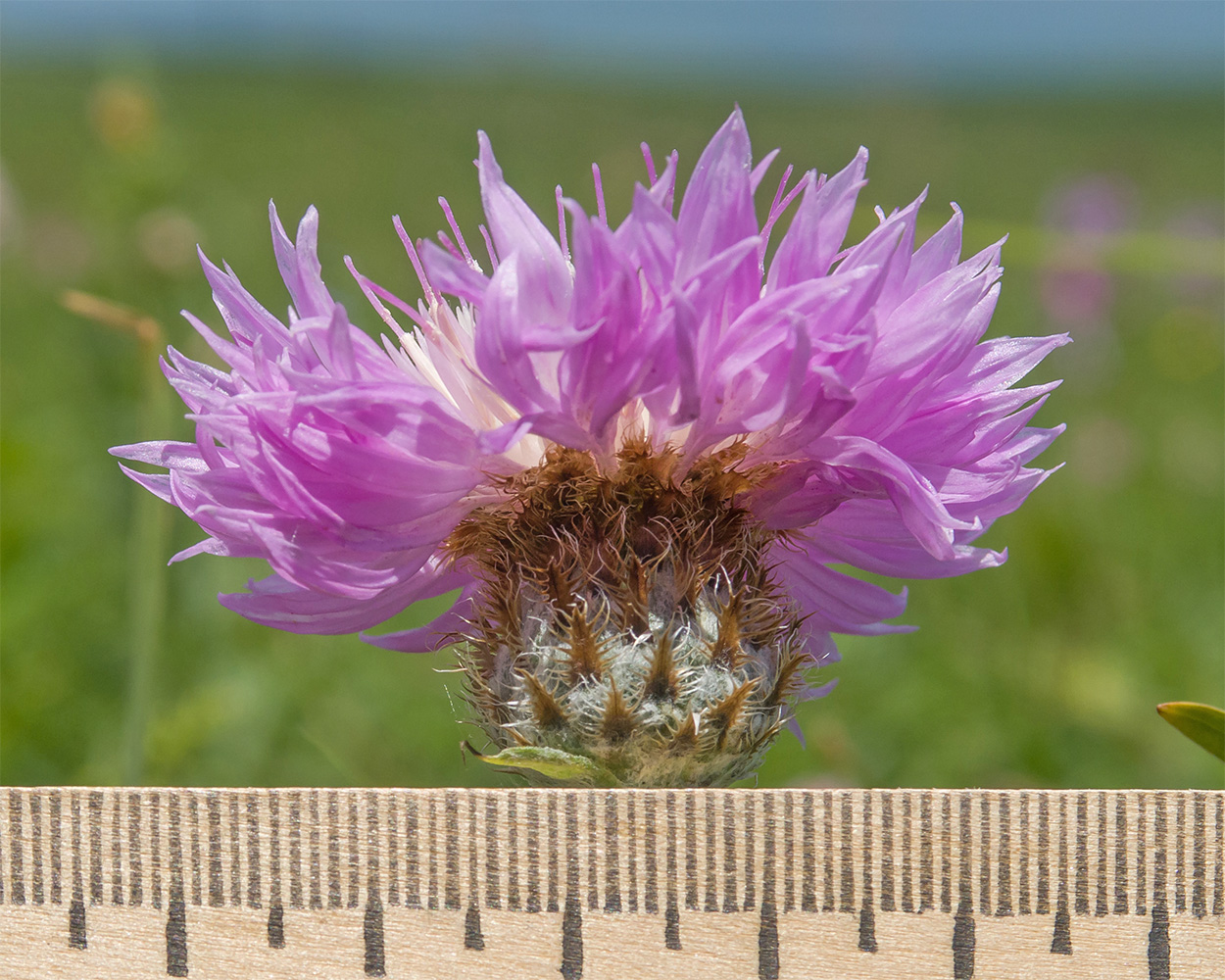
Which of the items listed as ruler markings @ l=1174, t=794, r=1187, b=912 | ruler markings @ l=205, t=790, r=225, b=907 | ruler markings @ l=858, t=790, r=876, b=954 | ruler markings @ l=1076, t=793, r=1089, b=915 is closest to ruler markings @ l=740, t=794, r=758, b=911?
ruler markings @ l=858, t=790, r=876, b=954

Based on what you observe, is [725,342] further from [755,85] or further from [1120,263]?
[755,85]

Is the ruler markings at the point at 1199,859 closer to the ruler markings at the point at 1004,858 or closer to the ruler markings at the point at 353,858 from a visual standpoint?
the ruler markings at the point at 1004,858

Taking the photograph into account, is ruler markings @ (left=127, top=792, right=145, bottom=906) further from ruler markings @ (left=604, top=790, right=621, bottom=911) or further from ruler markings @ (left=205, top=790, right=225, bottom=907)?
ruler markings @ (left=604, top=790, right=621, bottom=911)

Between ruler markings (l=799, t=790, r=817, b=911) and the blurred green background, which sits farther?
the blurred green background

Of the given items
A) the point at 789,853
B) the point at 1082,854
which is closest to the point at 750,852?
the point at 789,853

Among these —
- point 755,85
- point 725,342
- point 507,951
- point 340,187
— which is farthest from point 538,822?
point 755,85

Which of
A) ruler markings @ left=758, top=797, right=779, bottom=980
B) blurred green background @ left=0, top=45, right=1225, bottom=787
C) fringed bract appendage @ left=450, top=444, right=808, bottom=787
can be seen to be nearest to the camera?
ruler markings @ left=758, top=797, right=779, bottom=980
